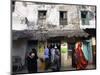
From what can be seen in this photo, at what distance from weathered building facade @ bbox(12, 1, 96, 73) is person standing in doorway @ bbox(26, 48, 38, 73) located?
4 centimetres

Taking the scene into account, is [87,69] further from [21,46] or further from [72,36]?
[21,46]

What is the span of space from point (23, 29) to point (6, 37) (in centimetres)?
20

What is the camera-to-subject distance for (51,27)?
8.45ft

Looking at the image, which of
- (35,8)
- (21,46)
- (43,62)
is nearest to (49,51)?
(43,62)

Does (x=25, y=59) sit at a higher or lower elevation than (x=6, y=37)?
lower

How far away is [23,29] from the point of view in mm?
2465

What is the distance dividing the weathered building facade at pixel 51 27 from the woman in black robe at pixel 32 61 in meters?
0.04

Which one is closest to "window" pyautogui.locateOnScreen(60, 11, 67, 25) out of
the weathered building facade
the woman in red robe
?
the weathered building facade

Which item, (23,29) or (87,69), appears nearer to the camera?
(23,29)

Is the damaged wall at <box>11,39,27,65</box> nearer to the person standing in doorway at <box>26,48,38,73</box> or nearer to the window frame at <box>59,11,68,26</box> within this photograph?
the person standing in doorway at <box>26,48,38,73</box>

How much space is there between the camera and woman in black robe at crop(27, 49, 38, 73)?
2.49 meters

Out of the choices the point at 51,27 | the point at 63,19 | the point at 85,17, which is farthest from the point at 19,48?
the point at 85,17

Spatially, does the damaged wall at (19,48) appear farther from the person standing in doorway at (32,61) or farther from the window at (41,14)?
the window at (41,14)

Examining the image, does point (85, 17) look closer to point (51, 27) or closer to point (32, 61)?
point (51, 27)
